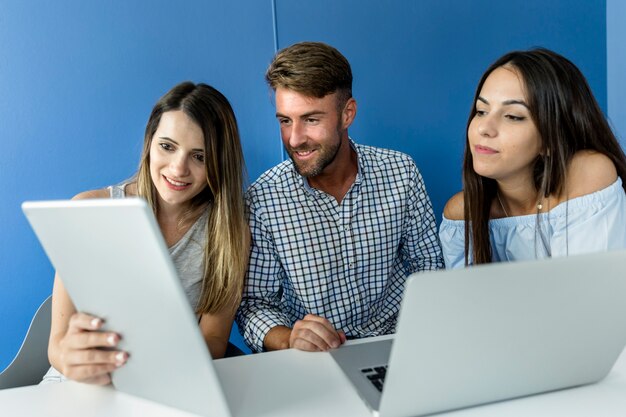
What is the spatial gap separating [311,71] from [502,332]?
104cm

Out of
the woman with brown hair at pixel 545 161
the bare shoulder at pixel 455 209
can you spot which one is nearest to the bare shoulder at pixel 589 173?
the woman with brown hair at pixel 545 161

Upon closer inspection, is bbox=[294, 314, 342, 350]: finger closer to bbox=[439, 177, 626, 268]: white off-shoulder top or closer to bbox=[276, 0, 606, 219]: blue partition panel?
bbox=[439, 177, 626, 268]: white off-shoulder top

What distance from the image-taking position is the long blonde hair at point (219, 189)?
1456mm

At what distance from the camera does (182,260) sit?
1.54 meters

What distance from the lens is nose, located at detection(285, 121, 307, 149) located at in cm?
162

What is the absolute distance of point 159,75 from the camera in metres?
1.89

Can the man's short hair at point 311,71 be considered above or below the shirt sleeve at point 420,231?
above

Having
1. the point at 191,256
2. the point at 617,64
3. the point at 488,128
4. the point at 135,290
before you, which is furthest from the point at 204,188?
the point at 617,64

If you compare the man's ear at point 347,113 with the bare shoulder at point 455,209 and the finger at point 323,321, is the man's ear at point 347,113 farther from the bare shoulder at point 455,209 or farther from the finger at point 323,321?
the finger at point 323,321

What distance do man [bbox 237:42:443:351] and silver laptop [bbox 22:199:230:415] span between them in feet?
2.32

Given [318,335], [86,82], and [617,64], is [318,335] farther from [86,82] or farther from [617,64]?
[617,64]

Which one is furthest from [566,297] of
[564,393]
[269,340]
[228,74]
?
[228,74]

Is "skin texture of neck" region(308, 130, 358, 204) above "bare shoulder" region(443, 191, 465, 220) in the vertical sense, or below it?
above

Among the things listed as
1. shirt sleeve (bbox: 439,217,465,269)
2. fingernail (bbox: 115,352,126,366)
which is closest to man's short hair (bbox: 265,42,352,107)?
shirt sleeve (bbox: 439,217,465,269)
